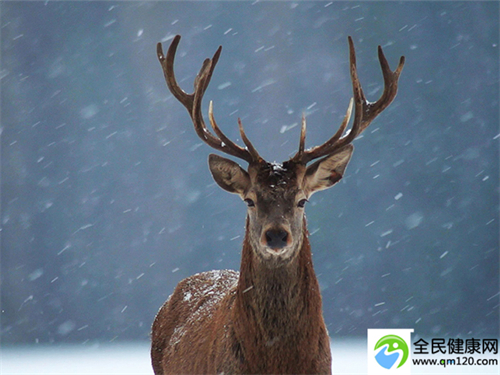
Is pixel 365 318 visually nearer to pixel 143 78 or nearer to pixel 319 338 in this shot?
pixel 143 78

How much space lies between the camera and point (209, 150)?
39.8ft

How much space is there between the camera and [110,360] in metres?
8.27

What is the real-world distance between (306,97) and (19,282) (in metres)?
5.45

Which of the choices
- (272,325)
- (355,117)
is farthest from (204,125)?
(272,325)

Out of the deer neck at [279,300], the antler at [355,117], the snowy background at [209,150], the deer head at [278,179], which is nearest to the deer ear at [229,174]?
the deer head at [278,179]

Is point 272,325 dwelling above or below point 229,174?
below

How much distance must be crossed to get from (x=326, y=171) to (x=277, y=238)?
0.73 metres

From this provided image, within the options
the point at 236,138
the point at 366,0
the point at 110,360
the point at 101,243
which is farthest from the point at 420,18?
the point at 110,360

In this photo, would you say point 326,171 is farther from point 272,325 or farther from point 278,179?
point 272,325

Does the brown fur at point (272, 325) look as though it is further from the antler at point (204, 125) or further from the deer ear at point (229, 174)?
the antler at point (204, 125)

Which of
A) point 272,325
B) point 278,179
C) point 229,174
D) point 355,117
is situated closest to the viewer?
point 272,325

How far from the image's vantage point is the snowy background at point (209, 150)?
428 inches

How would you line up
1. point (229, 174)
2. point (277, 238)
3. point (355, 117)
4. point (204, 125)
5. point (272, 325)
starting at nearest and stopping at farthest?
point (277, 238) → point (272, 325) → point (229, 174) → point (355, 117) → point (204, 125)

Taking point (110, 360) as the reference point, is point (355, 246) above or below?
above
